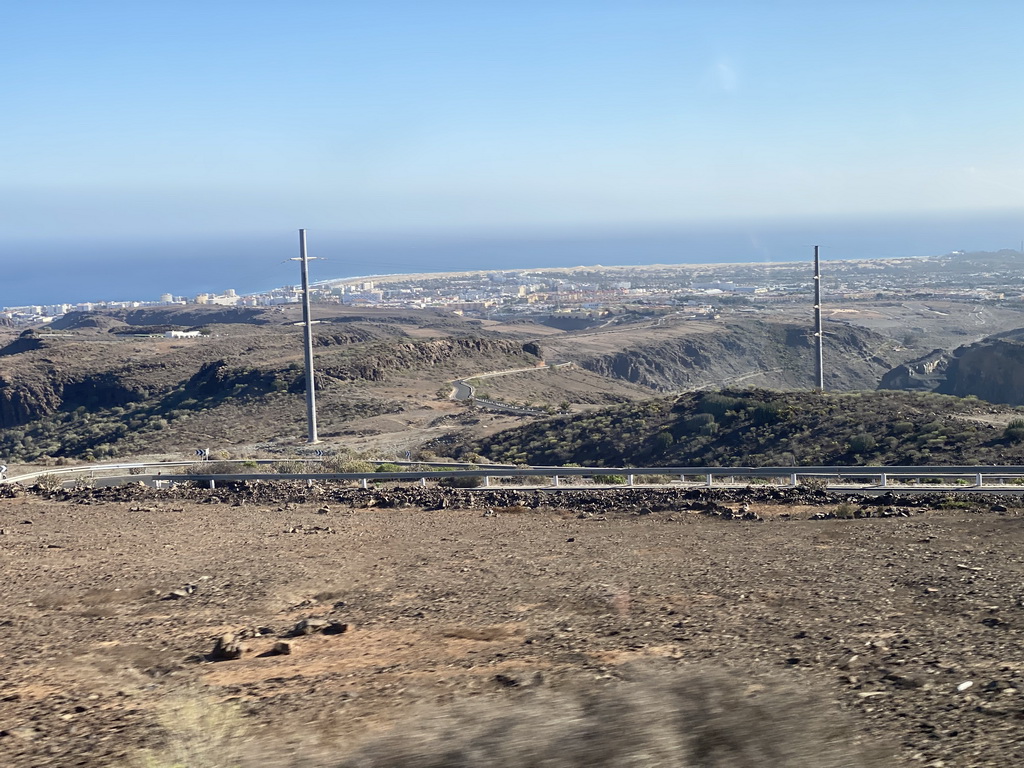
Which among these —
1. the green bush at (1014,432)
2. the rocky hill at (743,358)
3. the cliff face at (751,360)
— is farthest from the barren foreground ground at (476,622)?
the rocky hill at (743,358)

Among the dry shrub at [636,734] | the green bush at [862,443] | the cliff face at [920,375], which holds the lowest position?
the cliff face at [920,375]

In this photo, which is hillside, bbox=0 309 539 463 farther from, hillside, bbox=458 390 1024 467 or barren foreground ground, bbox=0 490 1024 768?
barren foreground ground, bbox=0 490 1024 768

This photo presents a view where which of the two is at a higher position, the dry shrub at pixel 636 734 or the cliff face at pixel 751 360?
the dry shrub at pixel 636 734

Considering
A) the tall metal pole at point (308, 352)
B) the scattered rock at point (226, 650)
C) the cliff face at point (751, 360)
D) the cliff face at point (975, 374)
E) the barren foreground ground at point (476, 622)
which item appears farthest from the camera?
the cliff face at point (751, 360)

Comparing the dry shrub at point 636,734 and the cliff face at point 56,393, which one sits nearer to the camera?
the dry shrub at point 636,734

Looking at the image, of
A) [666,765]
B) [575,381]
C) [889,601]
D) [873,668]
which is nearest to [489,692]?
[666,765]

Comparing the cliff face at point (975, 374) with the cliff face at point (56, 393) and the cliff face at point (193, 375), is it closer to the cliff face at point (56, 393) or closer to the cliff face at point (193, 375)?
the cliff face at point (193, 375)

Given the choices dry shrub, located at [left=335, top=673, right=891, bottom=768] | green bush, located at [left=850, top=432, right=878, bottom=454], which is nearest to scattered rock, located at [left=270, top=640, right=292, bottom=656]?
dry shrub, located at [left=335, top=673, right=891, bottom=768]

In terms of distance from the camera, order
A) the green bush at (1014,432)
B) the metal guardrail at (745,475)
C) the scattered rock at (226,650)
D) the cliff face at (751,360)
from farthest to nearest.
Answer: the cliff face at (751,360) < the green bush at (1014,432) < the metal guardrail at (745,475) < the scattered rock at (226,650)
